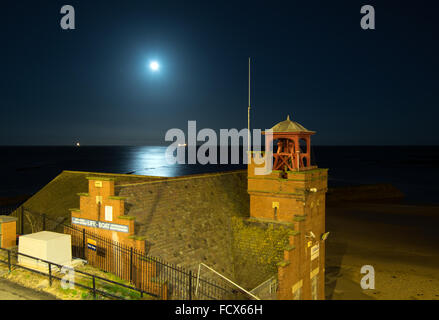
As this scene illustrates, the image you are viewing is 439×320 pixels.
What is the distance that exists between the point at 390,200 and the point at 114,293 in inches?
3519

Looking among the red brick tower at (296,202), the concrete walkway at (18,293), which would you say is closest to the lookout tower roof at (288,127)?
the red brick tower at (296,202)

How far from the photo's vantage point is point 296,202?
19828 millimetres

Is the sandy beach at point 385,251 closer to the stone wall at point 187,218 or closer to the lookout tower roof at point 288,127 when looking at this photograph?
the stone wall at point 187,218

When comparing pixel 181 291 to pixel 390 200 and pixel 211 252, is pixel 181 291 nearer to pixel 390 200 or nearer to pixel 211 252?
pixel 211 252

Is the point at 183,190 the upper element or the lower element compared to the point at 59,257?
upper

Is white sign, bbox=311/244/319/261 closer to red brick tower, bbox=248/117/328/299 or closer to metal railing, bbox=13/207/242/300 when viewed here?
red brick tower, bbox=248/117/328/299

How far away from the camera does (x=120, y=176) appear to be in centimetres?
3123

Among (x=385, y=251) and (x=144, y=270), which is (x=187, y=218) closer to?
(x=144, y=270)

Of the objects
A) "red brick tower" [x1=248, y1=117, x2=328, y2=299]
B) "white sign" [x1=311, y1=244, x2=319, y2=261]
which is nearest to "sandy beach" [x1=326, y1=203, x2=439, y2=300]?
"white sign" [x1=311, y1=244, x2=319, y2=261]

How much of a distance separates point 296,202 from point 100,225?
12.1 m

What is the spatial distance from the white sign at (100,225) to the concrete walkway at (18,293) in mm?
4726

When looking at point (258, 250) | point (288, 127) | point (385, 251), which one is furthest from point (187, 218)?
point (385, 251)

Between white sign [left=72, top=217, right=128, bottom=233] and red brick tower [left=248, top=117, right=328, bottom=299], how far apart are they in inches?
355
